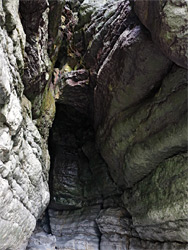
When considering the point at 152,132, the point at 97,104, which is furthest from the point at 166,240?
the point at 97,104

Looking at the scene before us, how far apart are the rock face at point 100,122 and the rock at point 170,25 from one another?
0.02 m

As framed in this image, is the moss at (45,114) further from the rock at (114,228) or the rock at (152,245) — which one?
the rock at (152,245)

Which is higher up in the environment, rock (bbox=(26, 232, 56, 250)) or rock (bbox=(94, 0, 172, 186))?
rock (bbox=(94, 0, 172, 186))

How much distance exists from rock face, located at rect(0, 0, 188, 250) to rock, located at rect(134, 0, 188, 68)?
2 centimetres

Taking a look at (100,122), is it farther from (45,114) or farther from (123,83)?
(123,83)

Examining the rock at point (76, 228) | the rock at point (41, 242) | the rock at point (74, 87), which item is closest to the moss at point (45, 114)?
the rock at point (74, 87)

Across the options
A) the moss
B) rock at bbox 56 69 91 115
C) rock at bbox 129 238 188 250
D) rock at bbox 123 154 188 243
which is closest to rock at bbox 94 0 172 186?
rock at bbox 56 69 91 115

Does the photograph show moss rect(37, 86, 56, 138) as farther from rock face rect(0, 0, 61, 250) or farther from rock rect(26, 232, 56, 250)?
rock rect(26, 232, 56, 250)

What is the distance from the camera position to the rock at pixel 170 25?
4.14 m

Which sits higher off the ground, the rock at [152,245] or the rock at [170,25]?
the rock at [170,25]

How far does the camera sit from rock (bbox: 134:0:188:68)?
414cm

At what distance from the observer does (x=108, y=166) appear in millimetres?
9469

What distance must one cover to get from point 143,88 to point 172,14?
2.60 meters

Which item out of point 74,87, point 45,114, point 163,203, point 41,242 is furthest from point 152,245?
point 74,87
